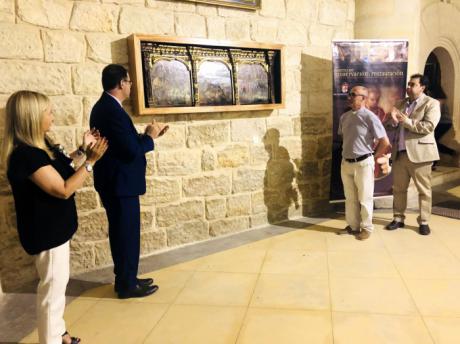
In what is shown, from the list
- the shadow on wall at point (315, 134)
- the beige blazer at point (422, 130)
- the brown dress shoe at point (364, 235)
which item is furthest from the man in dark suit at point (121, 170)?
the beige blazer at point (422, 130)

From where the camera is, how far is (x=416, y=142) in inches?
144

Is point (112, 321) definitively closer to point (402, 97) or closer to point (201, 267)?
point (201, 267)

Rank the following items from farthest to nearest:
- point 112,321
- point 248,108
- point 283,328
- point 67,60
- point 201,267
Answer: point 248,108 → point 201,267 → point 67,60 → point 112,321 → point 283,328

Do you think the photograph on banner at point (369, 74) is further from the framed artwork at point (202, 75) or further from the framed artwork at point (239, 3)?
the framed artwork at point (239, 3)

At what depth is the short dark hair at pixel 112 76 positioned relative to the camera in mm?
2412

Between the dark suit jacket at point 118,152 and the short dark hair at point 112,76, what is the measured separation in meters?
0.07

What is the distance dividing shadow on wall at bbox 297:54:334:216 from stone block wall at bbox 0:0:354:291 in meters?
0.01

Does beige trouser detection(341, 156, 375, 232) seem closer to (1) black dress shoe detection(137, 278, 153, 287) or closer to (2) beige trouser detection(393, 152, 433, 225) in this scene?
(2) beige trouser detection(393, 152, 433, 225)

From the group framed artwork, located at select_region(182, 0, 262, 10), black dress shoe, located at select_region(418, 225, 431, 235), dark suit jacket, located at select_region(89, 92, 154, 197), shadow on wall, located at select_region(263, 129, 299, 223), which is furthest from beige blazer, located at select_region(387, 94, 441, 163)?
dark suit jacket, located at select_region(89, 92, 154, 197)

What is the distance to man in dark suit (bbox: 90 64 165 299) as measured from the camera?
2395 millimetres

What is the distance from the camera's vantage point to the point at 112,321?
2379mm

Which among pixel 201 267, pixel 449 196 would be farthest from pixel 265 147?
pixel 449 196

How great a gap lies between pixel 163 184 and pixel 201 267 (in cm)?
87

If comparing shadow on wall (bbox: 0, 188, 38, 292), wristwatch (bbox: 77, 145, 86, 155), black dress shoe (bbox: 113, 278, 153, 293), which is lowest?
black dress shoe (bbox: 113, 278, 153, 293)
